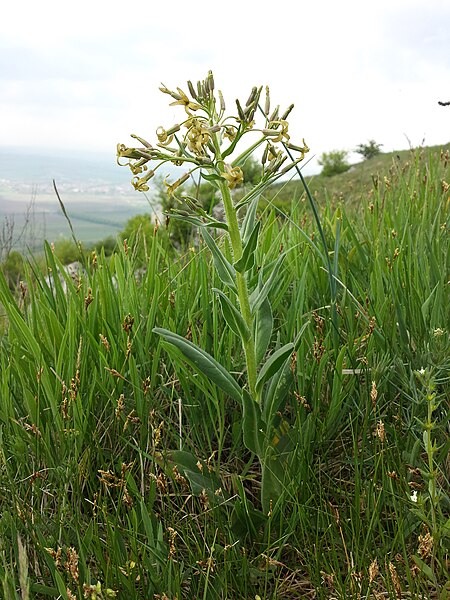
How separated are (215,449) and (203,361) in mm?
565

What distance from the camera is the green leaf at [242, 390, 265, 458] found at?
183 cm

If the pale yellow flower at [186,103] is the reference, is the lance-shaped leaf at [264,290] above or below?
below

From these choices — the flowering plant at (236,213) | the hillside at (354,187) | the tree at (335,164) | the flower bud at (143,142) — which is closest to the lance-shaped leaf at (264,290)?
the flowering plant at (236,213)

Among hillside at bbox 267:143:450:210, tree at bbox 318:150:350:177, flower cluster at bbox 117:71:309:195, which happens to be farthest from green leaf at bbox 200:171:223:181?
tree at bbox 318:150:350:177

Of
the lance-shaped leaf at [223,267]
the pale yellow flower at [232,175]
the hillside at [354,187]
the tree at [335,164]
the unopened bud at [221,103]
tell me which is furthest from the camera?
the tree at [335,164]

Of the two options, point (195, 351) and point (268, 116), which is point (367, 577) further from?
point (268, 116)

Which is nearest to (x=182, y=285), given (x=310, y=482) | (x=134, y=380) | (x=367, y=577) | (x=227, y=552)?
(x=134, y=380)

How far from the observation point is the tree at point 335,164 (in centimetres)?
4391

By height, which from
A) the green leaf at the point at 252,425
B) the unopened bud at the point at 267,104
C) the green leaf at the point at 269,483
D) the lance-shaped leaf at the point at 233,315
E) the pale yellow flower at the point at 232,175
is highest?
the unopened bud at the point at 267,104

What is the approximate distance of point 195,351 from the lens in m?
1.85

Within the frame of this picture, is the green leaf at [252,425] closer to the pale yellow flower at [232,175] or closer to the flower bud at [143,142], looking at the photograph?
the pale yellow flower at [232,175]

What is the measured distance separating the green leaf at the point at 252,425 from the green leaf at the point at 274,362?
78mm

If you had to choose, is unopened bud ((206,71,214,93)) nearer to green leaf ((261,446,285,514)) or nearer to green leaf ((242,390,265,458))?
green leaf ((242,390,265,458))

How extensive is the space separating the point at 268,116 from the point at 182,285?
1.11 m
